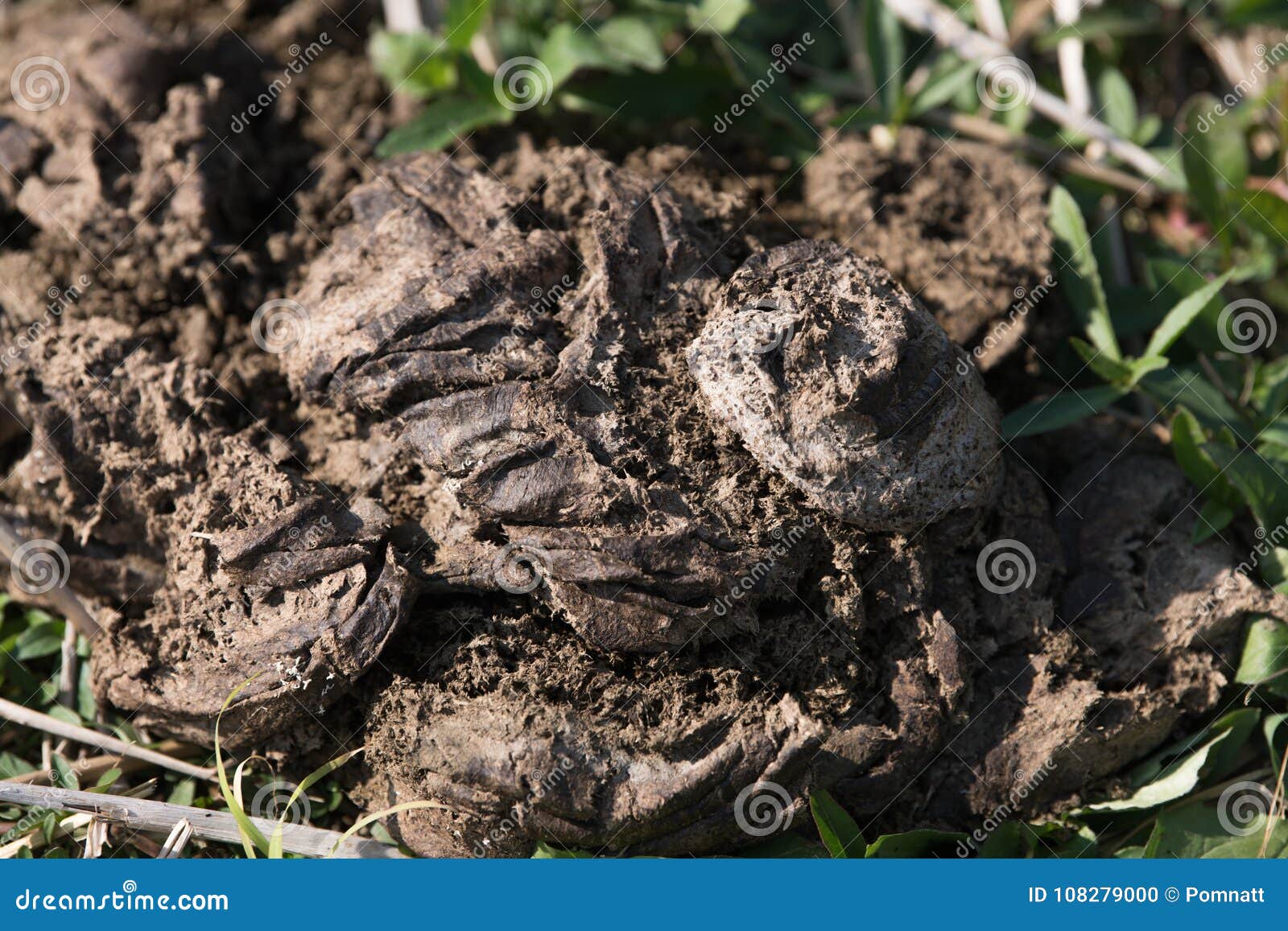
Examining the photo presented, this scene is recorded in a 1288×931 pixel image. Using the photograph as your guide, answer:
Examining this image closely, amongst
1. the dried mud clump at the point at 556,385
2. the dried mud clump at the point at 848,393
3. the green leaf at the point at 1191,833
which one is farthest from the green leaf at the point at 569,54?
the green leaf at the point at 1191,833

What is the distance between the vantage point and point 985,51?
378 cm

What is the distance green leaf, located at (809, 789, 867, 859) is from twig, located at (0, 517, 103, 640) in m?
2.07

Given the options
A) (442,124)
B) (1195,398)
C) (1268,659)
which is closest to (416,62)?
(442,124)

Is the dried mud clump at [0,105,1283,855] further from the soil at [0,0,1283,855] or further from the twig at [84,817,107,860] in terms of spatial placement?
the twig at [84,817,107,860]

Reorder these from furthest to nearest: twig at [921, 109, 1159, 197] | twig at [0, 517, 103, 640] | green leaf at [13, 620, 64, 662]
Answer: twig at [921, 109, 1159, 197] → green leaf at [13, 620, 64, 662] → twig at [0, 517, 103, 640]

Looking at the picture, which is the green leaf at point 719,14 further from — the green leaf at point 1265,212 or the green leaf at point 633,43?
the green leaf at point 1265,212

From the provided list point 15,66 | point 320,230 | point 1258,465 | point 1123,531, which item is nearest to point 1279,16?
point 1258,465

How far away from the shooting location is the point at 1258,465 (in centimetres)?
295

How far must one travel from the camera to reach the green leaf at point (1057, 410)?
2902 mm

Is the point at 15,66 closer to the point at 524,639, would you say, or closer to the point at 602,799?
the point at 524,639

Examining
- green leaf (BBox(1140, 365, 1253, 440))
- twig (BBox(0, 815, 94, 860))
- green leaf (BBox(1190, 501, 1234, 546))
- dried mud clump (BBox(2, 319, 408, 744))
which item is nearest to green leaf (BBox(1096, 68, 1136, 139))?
green leaf (BBox(1140, 365, 1253, 440))

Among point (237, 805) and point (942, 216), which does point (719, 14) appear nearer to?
point (942, 216)

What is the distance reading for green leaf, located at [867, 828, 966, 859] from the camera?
2.55m

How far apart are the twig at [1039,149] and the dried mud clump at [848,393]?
1.35m
